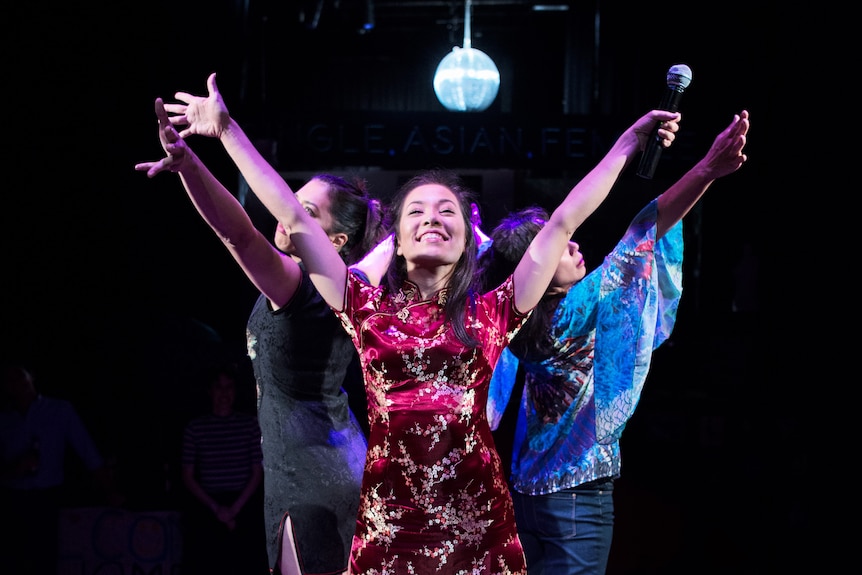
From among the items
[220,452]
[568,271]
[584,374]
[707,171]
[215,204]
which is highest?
[707,171]

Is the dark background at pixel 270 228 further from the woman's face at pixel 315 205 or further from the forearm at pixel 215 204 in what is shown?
the forearm at pixel 215 204

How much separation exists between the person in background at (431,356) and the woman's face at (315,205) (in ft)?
1.15

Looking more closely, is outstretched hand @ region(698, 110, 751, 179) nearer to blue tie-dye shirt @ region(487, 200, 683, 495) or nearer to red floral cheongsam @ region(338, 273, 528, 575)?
blue tie-dye shirt @ region(487, 200, 683, 495)

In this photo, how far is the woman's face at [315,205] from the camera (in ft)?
6.91

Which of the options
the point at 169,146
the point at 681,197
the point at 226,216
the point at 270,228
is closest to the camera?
the point at 169,146

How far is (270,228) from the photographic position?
4.65 m

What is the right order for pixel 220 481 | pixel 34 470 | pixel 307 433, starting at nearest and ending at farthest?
pixel 307 433 → pixel 220 481 → pixel 34 470

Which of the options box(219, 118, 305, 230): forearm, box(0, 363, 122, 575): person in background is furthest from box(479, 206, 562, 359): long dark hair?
box(0, 363, 122, 575): person in background

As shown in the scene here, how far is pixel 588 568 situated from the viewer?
213cm

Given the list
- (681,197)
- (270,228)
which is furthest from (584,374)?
(270,228)

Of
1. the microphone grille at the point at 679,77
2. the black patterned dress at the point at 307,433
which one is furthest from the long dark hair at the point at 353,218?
the microphone grille at the point at 679,77

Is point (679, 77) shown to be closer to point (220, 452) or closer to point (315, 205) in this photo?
point (315, 205)

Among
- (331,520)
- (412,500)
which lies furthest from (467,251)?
(331,520)

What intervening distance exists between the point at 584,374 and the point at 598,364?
5 cm
